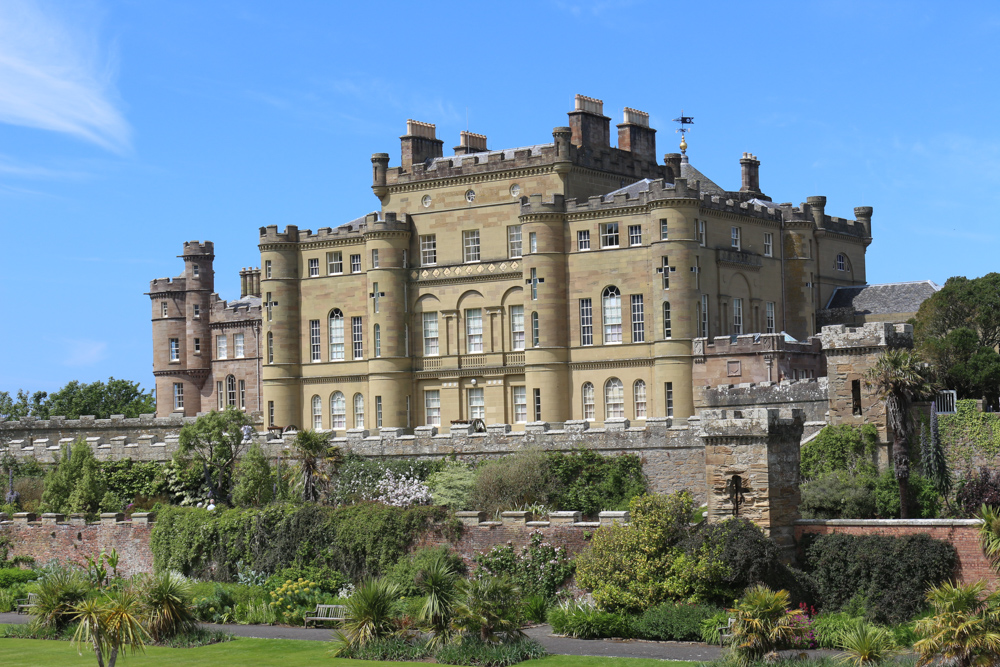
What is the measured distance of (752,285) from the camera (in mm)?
58906

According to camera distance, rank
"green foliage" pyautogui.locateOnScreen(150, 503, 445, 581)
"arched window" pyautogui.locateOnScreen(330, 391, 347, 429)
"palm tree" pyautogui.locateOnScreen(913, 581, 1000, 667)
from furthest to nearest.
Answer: "arched window" pyautogui.locateOnScreen(330, 391, 347, 429) < "green foliage" pyautogui.locateOnScreen(150, 503, 445, 581) < "palm tree" pyautogui.locateOnScreen(913, 581, 1000, 667)

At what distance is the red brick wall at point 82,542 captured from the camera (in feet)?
158

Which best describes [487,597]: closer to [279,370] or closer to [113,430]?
[279,370]

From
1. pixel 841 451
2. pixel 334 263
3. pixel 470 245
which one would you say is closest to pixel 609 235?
pixel 470 245

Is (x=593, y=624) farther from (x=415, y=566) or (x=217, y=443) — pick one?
(x=217, y=443)

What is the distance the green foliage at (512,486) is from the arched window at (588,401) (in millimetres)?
9617

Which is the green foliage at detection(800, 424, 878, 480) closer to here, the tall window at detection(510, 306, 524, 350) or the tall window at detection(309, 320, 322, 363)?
the tall window at detection(510, 306, 524, 350)

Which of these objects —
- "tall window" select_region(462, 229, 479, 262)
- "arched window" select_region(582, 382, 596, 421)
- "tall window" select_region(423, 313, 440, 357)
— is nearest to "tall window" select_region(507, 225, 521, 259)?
"tall window" select_region(462, 229, 479, 262)

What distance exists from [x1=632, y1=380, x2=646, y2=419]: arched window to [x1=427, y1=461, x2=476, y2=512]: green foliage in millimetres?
9026

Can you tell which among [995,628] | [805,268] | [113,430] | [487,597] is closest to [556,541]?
[487,597]

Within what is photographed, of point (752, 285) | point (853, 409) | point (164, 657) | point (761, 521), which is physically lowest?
point (164, 657)

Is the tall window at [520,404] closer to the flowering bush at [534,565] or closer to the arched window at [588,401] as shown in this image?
the arched window at [588,401]

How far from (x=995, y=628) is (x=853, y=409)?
18461 mm

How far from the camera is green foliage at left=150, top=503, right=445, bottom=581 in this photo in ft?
139
